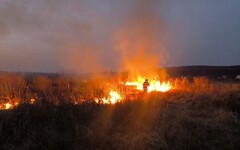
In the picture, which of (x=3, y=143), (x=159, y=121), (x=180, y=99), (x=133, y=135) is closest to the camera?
(x=3, y=143)

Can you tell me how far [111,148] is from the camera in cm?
761

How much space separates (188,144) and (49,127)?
12.1ft

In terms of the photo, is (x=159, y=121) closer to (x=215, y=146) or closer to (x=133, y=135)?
(x=133, y=135)

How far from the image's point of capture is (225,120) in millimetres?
9820

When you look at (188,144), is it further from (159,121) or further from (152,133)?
(159,121)

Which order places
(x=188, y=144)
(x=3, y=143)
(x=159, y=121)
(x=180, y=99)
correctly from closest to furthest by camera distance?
(x=188, y=144) → (x=3, y=143) → (x=159, y=121) → (x=180, y=99)

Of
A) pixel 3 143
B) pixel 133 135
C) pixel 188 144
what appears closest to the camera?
pixel 188 144

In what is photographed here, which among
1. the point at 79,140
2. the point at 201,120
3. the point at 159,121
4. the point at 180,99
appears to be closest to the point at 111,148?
the point at 79,140

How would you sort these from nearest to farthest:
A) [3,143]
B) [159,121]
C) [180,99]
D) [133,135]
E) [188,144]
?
1. [188,144]
2. [3,143]
3. [133,135]
4. [159,121]
5. [180,99]

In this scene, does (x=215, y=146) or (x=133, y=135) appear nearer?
(x=215, y=146)

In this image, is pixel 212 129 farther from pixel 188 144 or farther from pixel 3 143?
pixel 3 143

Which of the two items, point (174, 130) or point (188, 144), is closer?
point (188, 144)

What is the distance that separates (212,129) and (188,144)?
1619 millimetres

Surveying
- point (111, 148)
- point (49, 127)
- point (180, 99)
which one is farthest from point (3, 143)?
point (180, 99)
